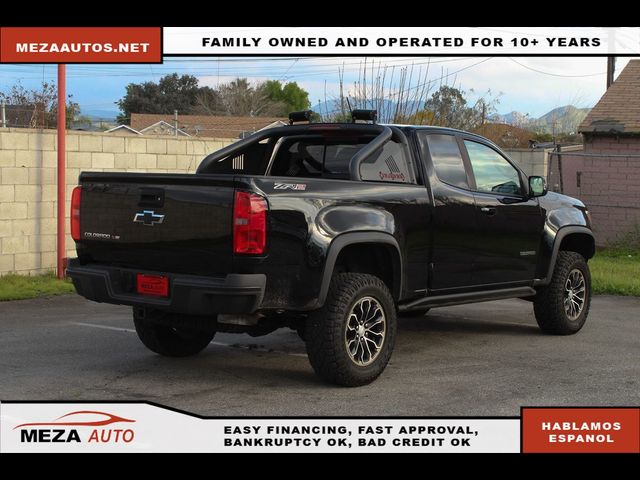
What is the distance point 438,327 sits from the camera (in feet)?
31.9

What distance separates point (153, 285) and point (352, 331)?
1493mm

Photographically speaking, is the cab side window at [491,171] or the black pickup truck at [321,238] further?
the cab side window at [491,171]

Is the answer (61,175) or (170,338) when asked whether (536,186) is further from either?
(61,175)

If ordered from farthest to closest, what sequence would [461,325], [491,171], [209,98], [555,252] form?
[209,98], [461,325], [555,252], [491,171]

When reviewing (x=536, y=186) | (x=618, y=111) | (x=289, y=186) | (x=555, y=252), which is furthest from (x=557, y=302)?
(x=618, y=111)

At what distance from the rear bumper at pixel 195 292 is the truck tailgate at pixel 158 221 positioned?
0.34 ft

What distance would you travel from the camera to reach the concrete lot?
650 centimetres

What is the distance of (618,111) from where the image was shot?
64.4ft

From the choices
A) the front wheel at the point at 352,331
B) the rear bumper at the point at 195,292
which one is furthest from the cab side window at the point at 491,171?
the rear bumper at the point at 195,292

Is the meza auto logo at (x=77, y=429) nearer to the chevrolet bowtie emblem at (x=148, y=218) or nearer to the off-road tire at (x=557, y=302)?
the chevrolet bowtie emblem at (x=148, y=218)

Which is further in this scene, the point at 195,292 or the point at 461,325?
the point at 461,325

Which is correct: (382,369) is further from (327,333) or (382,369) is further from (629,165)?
(629,165)

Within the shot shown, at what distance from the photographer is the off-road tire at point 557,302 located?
9086 millimetres

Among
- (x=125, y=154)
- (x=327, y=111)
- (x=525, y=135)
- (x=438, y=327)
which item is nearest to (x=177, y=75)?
(x=525, y=135)
